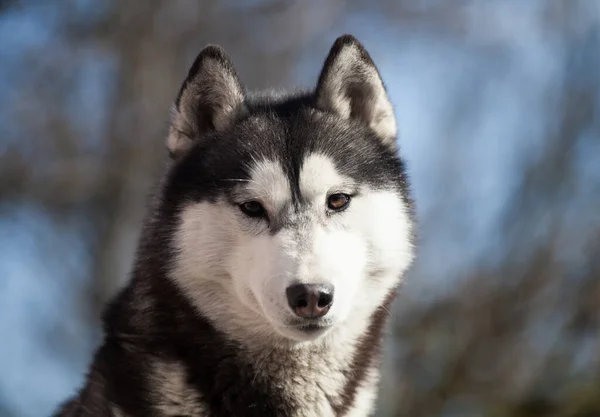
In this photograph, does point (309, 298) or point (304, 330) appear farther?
point (304, 330)

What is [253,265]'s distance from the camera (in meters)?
3.02

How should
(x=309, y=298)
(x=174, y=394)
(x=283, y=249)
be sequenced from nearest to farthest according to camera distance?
1. (x=309, y=298)
2. (x=283, y=249)
3. (x=174, y=394)

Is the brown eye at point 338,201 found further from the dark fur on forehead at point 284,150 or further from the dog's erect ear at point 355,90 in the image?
the dog's erect ear at point 355,90

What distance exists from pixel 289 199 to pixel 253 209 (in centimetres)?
14

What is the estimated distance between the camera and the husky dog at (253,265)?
305 cm

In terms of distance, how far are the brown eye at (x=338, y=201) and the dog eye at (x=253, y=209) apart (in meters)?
0.25

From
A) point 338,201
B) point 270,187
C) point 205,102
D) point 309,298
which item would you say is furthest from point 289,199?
point 205,102

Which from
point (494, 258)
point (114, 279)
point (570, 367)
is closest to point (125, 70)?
point (114, 279)

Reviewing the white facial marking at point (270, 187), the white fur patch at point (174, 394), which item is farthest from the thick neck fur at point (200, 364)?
the white facial marking at point (270, 187)

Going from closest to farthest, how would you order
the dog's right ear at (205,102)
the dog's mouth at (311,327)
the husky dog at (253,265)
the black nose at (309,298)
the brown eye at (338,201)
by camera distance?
the black nose at (309,298) < the dog's mouth at (311,327) < the husky dog at (253,265) < the brown eye at (338,201) < the dog's right ear at (205,102)

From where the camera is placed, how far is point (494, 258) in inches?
426

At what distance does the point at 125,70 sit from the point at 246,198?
10215 millimetres

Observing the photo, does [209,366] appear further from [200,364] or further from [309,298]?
[309,298]

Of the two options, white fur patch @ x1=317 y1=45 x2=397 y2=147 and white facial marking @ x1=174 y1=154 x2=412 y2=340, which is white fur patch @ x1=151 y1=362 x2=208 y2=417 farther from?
white fur patch @ x1=317 y1=45 x2=397 y2=147
